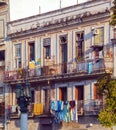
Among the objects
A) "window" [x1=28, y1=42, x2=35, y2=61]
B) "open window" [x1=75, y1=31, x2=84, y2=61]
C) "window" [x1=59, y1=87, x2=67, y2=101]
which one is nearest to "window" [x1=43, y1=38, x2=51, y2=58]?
"window" [x1=28, y1=42, x2=35, y2=61]

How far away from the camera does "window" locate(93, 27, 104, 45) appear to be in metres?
46.0

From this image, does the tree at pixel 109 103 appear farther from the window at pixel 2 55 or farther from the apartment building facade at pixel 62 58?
the window at pixel 2 55

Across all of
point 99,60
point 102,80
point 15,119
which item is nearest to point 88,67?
point 99,60

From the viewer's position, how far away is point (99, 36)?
46250 mm

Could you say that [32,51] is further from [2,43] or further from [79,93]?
[79,93]

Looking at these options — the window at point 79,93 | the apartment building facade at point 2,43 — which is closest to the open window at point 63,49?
the window at point 79,93

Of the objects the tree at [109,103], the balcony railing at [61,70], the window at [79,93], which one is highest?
the balcony railing at [61,70]

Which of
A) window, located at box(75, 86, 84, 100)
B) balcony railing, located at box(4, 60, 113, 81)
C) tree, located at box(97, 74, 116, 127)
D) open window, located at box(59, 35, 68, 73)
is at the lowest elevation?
tree, located at box(97, 74, 116, 127)

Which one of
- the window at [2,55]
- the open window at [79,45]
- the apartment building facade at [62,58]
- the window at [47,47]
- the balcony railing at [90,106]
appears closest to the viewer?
the balcony railing at [90,106]

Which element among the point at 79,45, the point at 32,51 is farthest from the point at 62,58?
the point at 32,51

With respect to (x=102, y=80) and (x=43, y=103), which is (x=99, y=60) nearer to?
(x=43, y=103)

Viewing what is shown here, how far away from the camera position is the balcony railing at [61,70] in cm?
4534

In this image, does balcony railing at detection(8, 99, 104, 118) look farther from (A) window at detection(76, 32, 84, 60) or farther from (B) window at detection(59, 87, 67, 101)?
(A) window at detection(76, 32, 84, 60)

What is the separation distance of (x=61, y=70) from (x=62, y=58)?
4.14ft
